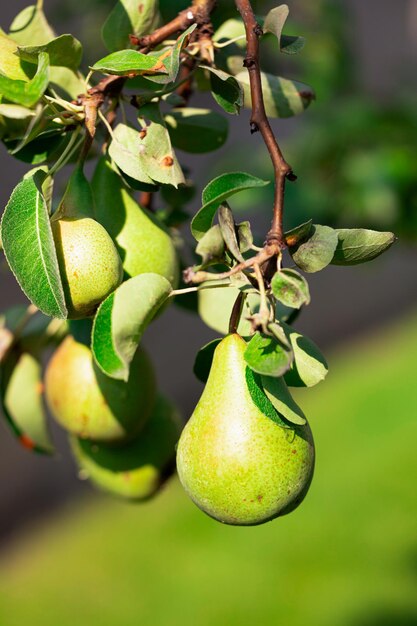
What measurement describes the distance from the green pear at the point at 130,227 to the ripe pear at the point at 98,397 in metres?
0.13

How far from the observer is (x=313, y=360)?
1.96ft

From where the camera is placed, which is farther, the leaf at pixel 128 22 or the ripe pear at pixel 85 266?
the leaf at pixel 128 22

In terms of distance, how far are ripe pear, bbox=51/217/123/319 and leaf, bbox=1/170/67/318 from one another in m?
0.02

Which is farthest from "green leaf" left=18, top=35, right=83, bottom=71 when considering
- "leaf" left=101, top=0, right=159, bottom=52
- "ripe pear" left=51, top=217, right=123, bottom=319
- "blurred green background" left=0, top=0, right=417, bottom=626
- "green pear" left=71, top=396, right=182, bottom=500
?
"blurred green background" left=0, top=0, right=417, bottom=626

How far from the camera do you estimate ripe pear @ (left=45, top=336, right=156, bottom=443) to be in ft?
2.59

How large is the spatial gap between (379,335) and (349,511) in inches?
85.3

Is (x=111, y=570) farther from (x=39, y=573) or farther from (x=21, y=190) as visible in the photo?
(x=21, y=190)

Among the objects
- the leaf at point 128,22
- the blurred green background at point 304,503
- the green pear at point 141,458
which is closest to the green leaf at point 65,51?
the leaf at point 128,22

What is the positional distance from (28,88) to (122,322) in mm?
155

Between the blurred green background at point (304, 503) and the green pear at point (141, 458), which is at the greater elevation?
the green pear at point (141, 458)

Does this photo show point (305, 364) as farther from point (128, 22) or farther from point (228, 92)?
point (128, 22)

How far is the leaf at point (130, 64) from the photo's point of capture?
0.60 meters

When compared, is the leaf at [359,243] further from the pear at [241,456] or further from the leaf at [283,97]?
the leaf at [283,97]

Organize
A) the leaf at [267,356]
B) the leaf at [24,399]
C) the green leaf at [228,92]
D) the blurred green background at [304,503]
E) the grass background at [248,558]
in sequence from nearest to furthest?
the leaf at [267,356] < the green leaf at [228,92] < the leaf at [24,399] < the blurred green background at [304,503] < the grass background at [248,558]
